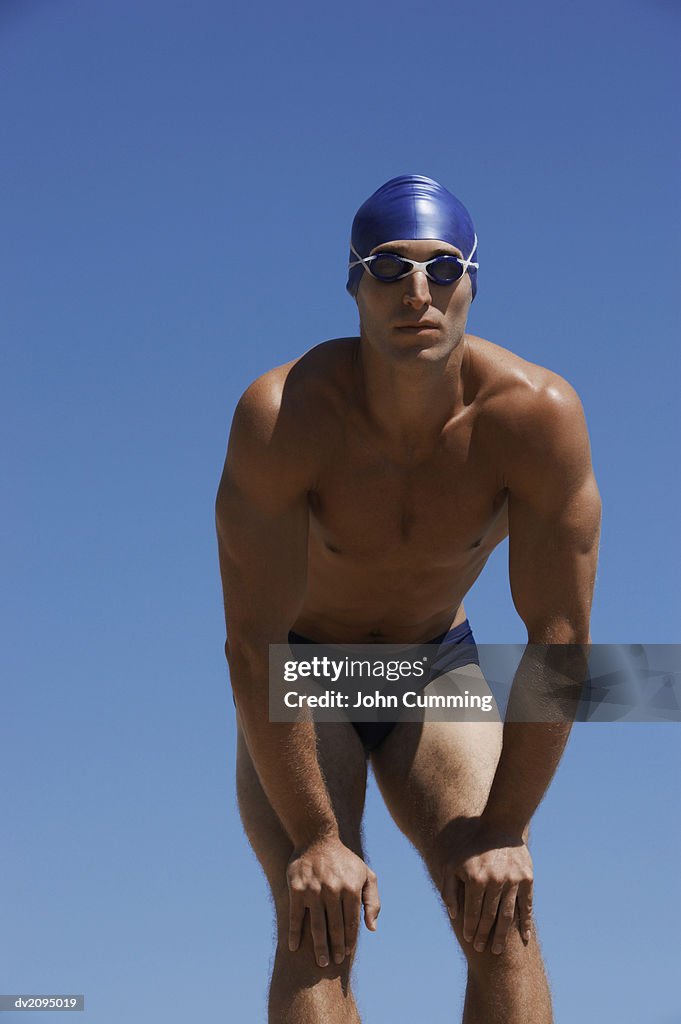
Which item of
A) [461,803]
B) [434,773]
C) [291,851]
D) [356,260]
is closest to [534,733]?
[461,803]

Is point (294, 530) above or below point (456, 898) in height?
above

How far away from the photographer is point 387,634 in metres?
7.18

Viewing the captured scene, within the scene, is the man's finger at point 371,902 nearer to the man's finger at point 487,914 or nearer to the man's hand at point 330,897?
the man's hand at point 330,897

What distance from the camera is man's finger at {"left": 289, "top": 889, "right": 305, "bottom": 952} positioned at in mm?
5996

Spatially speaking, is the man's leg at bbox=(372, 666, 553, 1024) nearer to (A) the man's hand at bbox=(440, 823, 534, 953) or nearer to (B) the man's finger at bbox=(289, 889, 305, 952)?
(A) the man's hand at bbox=(440, 823, 534, 953)

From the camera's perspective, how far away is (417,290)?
6.09 meters

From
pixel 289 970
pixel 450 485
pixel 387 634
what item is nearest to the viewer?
pixel 289 970

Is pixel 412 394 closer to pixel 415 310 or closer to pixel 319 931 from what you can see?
pixel 415 310

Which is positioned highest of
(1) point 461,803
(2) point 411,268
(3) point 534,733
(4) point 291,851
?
(2) point 411,268

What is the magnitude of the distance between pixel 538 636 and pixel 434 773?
924 millimetres

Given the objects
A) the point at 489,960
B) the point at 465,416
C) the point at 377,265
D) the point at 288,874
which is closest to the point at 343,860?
the point at 288,874

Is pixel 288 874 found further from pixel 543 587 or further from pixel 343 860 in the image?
pixel 543 587

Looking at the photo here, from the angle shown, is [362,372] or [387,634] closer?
[362,372]

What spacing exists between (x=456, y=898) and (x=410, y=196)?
9.95 feet
